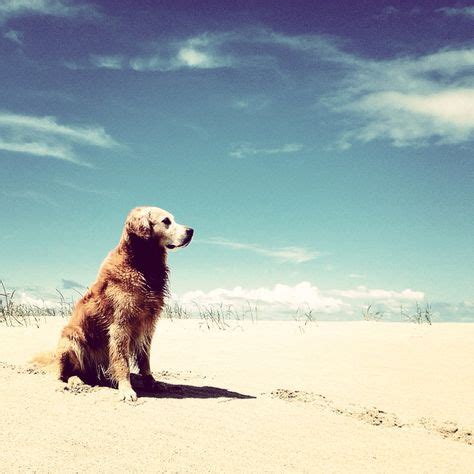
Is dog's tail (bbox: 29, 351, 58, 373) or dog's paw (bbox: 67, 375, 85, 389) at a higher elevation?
dog's tail (bbox: 29, 351, 58, 373)

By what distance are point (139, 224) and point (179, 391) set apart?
1893 millimetres

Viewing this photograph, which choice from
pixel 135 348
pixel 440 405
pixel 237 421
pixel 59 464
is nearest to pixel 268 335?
pixel 440 405

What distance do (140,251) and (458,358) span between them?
18.7 ft

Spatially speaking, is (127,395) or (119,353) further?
(119,353)

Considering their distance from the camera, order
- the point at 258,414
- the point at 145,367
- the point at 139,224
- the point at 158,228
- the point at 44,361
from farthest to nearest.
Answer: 1. the point at 44,361
2. the point at 145,367
3. the point at 158,228
4. the point at 139,224
5. the point at 258,414

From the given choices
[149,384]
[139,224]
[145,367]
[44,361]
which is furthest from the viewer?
[44,361]

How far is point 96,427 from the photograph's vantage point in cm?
402

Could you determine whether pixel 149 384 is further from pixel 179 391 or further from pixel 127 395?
pixel 127 395

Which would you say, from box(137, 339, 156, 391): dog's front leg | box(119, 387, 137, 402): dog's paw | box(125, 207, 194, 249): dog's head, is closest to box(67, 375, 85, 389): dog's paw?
box(119, 387, 137, 402): dog's paw

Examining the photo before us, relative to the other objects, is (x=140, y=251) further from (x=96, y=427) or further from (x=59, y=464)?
(x=59, y=464)

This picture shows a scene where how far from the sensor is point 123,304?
5160mm

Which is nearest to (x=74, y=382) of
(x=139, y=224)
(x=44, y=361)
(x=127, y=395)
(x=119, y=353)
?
(x=119, y=353)

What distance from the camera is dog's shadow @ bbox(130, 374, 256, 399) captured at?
5.36 m

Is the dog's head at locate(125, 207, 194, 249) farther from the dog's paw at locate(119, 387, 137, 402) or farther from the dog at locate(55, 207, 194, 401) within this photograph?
the dog's paw at locate(119, 387, 137, 402)
